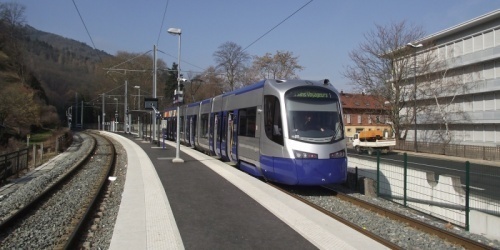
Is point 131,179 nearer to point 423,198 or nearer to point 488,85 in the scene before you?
point 423,198

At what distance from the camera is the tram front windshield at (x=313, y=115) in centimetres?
1127

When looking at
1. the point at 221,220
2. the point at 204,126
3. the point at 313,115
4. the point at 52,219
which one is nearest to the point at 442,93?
the point at 204,126

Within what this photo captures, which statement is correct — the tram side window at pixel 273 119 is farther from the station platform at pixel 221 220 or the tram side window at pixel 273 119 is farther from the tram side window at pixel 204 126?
the tram side window at pixel 204 126

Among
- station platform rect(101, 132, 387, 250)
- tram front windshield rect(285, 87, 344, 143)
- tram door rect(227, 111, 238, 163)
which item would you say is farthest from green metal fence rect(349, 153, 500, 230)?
tram door rect(227, 111, 238, 163)

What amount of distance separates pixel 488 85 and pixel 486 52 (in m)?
3.44

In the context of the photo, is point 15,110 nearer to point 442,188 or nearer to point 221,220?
point 221,220

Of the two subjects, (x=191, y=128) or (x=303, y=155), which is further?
(x=191, y=128)

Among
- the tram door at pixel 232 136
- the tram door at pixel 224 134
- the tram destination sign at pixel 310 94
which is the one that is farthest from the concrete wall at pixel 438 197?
the tram door at pixel 224 134

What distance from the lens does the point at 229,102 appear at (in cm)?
1720

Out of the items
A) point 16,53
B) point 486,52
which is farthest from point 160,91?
point 486,52

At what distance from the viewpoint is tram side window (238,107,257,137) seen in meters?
13.5

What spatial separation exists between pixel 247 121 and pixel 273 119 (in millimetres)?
2395

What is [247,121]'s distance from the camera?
557 inches

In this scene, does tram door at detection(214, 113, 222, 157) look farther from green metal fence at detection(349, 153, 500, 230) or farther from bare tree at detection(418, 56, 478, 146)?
bare tree at detection(418, 56, 478, 146)
